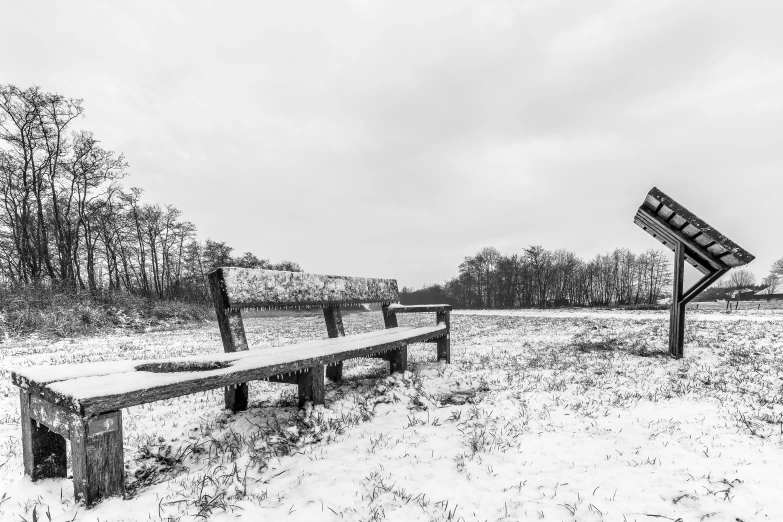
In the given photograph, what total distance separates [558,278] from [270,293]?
62.9 meters

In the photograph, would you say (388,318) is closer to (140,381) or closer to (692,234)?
(140,381)

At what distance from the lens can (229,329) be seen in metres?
3.29

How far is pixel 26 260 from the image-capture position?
20.3m

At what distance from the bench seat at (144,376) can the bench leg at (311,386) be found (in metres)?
0.16

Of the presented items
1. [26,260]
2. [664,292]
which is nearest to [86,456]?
[26,260]

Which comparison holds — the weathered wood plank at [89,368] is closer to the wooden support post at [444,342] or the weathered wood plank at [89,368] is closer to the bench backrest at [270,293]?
the bench backrest at [270,293]

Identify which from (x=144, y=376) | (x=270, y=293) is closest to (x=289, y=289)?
(x=270, y=293)

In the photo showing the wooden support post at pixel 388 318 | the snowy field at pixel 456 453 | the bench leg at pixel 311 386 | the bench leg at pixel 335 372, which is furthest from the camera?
the wooden support post at pixel 388 318

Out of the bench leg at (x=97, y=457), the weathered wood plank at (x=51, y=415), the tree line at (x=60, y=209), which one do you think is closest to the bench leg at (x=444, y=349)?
the bench leg at (x=97, y=457)

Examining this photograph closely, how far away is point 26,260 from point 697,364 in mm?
29244

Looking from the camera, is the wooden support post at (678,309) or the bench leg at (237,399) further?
the wooden support post at (678,309)

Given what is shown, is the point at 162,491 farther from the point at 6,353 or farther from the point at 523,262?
the point at 523,262

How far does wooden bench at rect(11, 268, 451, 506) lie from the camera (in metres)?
1.82

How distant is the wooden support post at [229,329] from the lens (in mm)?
3156
